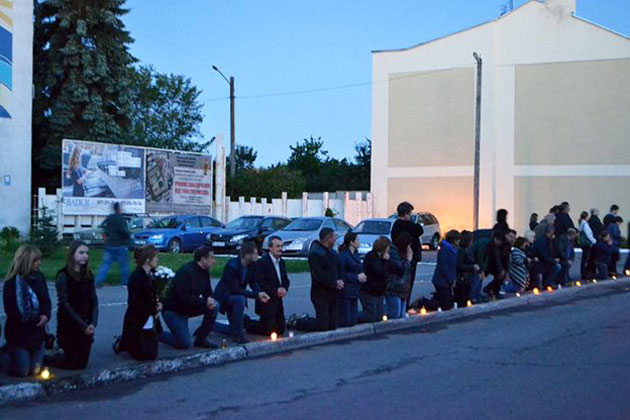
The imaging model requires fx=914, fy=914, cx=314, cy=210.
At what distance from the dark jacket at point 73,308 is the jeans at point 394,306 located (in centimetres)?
571

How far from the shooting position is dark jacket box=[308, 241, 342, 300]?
496 inches

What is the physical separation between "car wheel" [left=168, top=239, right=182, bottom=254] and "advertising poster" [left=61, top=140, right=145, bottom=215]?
619cm

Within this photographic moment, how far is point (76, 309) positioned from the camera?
31.5 ft

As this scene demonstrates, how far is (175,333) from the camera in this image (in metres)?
11.1

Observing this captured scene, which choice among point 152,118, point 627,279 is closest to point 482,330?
point 627,279

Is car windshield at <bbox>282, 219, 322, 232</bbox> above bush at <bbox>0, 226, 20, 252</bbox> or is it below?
above

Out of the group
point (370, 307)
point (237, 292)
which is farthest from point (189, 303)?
point (370, 307)

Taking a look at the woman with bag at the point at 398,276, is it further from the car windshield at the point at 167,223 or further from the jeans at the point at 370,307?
the car windshield at the point at 167,223

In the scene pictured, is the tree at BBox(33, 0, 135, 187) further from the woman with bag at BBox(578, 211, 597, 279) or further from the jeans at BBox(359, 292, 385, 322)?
the jeans at BBox(359, 292, 385, 322)

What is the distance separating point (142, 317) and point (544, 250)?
11.4 m

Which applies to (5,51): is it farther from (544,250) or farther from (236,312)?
(236,312)

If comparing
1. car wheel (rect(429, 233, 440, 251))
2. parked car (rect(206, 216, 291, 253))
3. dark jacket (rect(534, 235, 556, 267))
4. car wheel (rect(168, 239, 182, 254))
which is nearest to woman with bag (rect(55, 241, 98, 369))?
dark jacket (rect(534, 235, 556, 267))

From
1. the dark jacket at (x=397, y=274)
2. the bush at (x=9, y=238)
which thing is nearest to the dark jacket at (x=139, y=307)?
the dark jacket at (x=397, y=274)

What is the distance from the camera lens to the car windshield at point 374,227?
101 feet
